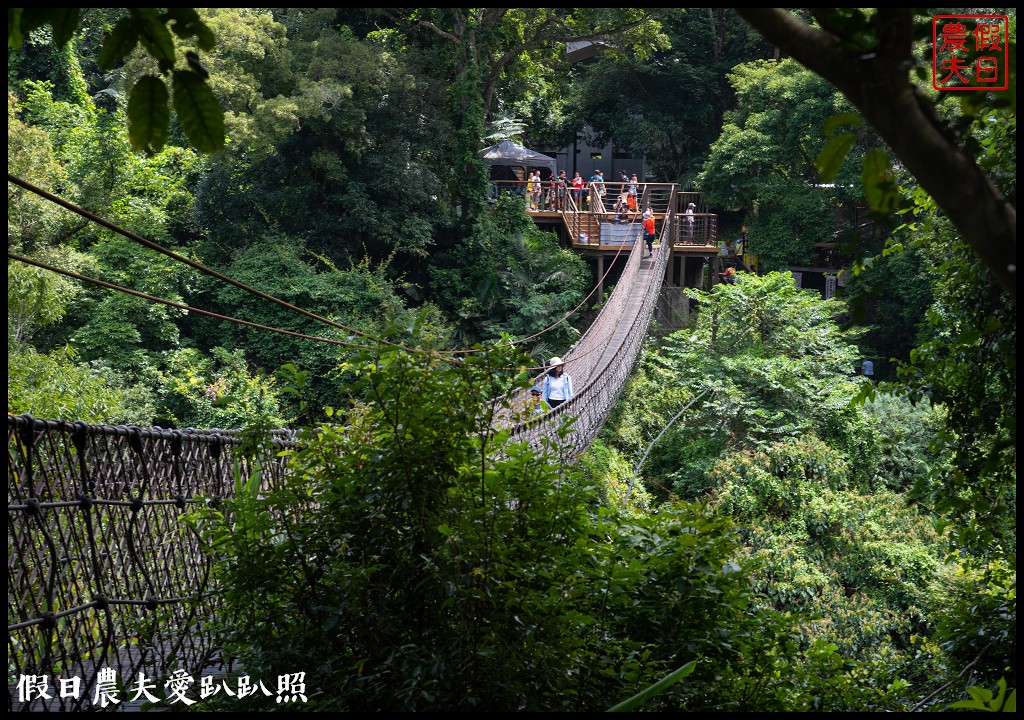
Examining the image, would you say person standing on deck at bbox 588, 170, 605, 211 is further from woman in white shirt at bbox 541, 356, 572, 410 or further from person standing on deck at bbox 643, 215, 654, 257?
woman in white shirt at bbox 541, 356, 572, 410

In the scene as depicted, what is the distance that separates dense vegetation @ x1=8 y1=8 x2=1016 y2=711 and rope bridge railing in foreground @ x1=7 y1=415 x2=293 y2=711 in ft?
1.40

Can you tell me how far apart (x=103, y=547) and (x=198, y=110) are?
5.86 ft

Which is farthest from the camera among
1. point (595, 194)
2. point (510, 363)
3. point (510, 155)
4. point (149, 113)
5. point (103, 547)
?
point (595, 194)

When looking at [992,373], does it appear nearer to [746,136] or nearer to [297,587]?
[297,587]

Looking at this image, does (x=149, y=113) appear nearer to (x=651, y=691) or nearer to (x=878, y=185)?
(x=878, y=185)

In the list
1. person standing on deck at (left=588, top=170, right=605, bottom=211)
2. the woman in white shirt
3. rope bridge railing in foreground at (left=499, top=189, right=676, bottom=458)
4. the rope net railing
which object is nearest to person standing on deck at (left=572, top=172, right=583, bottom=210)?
person standing on deck at (left=588, top=170, right=605, bottom=211)

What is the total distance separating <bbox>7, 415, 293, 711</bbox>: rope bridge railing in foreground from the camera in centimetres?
201


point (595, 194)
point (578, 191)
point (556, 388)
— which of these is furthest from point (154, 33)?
point (578, 191)

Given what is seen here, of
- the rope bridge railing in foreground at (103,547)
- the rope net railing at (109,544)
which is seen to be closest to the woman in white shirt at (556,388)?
the rope net railing at (109,544)

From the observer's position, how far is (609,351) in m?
7.93

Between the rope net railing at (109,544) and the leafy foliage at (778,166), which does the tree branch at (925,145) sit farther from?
the leafy foliage at (778,166)

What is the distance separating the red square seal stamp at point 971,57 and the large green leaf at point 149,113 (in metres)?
0.90

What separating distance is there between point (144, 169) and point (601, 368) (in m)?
5.76

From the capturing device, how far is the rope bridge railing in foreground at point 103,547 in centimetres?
201
